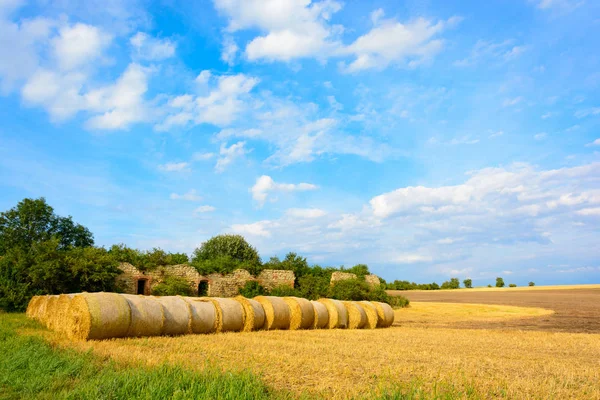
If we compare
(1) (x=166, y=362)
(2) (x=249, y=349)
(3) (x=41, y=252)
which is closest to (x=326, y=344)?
(2) (x=249, y=349)

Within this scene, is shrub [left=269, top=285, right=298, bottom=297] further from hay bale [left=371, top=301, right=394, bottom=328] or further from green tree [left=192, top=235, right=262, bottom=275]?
green tree [left=192, top=235, right=262, bottom=275]

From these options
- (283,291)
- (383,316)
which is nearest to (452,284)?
(283,291)

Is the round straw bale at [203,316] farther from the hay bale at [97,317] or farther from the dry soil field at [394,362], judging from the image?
the hay bale at [97,317]

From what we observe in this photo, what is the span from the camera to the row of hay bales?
10977mm

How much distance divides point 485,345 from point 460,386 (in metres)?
6.35

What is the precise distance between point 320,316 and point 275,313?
6.66ft

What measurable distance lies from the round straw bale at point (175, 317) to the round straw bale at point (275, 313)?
307cm

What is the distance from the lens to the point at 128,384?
5.88 metres

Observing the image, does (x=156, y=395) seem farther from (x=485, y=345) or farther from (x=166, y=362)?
(x=485, y=345)

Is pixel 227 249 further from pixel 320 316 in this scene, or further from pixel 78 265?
pixel 320 316

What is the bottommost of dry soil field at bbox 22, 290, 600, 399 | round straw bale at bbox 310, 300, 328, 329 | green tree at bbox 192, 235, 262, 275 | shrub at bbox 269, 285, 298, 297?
dry soil field at bbox 22, 290, 600, 399

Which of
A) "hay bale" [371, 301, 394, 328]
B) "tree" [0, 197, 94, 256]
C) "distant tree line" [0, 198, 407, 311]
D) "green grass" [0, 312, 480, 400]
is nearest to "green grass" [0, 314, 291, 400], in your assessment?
"green grass" [0, 312, 480, 400]

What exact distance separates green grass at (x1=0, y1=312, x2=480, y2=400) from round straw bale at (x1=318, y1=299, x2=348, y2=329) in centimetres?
1029

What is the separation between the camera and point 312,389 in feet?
19.7
